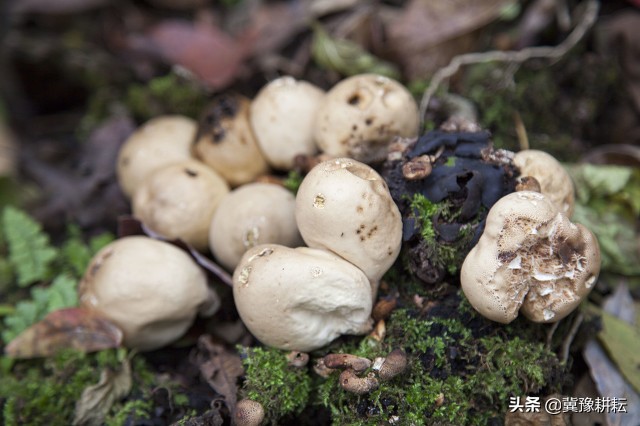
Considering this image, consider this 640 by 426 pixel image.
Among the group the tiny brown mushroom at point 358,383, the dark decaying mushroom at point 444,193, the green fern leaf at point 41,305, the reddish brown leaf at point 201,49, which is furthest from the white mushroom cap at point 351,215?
the reddish brown leaf at point 201,49

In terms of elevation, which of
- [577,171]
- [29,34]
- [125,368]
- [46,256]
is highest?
[29,34]

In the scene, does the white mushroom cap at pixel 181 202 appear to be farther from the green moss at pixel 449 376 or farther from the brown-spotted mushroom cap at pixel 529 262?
the brown-spotted mushroom cap at pixel 529 262

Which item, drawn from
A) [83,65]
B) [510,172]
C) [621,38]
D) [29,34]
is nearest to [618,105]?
[621,38]

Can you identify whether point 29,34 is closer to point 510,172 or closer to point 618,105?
point 510,172

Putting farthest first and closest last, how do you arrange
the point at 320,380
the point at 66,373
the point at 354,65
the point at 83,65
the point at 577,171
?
the point at 83,65, the point at 354,65, the point at 577,171, the point at 66,373, the point at 320,380

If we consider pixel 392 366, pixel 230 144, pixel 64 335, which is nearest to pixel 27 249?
pixel 64 335

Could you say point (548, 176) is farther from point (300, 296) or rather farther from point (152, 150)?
point (152, 150)
